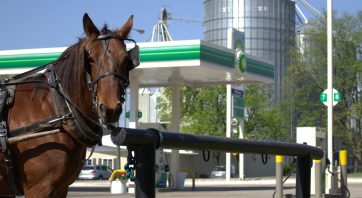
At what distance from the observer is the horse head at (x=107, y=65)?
4473mm

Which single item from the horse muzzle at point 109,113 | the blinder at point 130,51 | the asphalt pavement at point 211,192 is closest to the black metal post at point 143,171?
the horse muzzle at point 109,113

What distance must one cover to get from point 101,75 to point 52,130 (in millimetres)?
536

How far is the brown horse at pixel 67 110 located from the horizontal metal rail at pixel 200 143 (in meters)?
0.20

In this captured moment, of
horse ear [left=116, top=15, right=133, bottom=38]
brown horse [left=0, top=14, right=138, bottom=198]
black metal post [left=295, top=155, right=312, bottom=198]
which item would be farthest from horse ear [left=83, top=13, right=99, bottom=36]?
black metal post [left=295, top=155, right=312, bottom=198]

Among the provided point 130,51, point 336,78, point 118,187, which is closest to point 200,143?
point 130,51

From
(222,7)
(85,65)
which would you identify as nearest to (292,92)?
(222,7)

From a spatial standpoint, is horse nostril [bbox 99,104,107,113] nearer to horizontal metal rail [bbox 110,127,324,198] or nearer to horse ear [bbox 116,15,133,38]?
horizontal metal rail [bbox 110,127,324,198]

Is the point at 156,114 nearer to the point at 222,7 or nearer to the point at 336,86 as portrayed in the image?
the point at 336,86

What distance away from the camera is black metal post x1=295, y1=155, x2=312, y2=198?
7156 mm

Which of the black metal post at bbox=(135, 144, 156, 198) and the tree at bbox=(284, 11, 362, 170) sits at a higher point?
the tree at bbox=(284, 11, 362, 170)

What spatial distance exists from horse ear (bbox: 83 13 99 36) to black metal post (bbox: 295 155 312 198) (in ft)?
10.4

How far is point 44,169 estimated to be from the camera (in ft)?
15.4

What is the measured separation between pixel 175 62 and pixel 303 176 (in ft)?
68.3

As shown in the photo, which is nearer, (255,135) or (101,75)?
(101,75)
